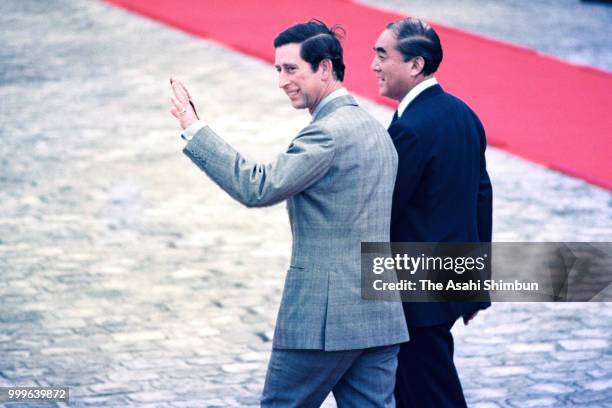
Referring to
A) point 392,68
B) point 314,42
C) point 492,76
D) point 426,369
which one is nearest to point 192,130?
point 314,42

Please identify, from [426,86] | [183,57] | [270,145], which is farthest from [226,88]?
[426,86]

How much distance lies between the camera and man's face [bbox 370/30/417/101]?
4.45 m

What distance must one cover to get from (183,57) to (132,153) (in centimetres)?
375

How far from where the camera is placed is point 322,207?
3.77 m

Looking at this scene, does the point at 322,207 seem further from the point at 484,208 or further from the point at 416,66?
the point at 484,208

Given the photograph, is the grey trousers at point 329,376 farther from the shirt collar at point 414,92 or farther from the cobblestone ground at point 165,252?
the cobblestone ground at point 165,252

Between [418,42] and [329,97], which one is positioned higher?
[418,42]

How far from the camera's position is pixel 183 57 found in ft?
44.3

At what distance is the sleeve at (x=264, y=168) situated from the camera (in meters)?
3.64

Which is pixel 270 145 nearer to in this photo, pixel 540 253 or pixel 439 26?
pixel 540 253

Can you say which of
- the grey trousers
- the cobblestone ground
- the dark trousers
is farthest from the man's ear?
the cobblestone ground

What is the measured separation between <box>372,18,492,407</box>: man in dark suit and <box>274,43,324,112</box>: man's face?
58cm

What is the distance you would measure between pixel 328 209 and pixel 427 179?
29.3 inches

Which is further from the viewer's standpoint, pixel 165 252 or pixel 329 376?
pixel 165 252
